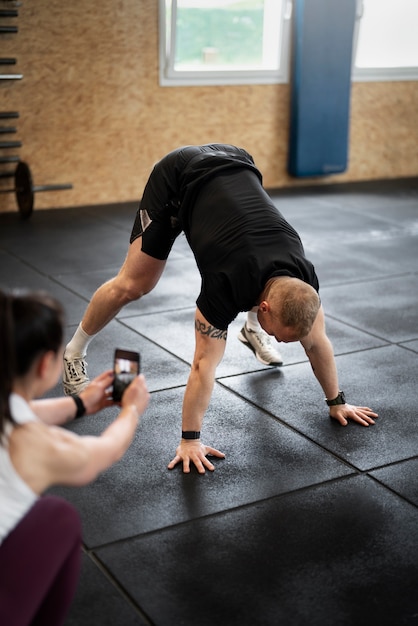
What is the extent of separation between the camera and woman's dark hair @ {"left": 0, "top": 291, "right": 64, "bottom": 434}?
4.58 feet

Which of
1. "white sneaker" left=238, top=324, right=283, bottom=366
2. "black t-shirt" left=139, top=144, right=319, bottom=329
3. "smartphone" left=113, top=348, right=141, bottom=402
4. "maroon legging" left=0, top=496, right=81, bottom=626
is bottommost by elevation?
"white sneaker" left=238, top=324, right=283, bottom=366

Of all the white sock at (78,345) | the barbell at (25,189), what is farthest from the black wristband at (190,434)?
the barbell at (25,189)

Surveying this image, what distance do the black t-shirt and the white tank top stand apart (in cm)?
94

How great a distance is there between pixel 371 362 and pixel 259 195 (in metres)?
1.18

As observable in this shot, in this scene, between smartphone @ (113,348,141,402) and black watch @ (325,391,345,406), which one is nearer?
smartphone @ (113,348,141,402)

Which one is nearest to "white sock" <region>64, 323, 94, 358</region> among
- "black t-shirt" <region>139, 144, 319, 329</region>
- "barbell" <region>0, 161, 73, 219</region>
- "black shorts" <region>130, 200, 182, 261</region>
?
"black shorts" <region>130, 200, 182, 261</region>

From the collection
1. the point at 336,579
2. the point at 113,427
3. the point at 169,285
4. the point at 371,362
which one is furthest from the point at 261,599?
the point at 169,285

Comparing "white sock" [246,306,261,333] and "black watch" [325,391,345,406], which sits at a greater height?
"white sock" [246,306,261,333]

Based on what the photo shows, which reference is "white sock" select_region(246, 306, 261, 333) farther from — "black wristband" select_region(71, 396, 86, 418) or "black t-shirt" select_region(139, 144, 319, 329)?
"black wristband" select_region(71, 396, 86, 418)

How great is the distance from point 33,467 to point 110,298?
1538 millimetres

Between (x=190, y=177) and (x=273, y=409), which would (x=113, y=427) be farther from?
(x=273, y=409)

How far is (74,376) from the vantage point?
3.03 meters

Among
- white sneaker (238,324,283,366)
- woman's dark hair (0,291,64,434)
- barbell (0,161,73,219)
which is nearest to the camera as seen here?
woman's dark hair (0,291,64,434)

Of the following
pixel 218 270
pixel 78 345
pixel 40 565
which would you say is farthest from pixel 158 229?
pixel 40 565
